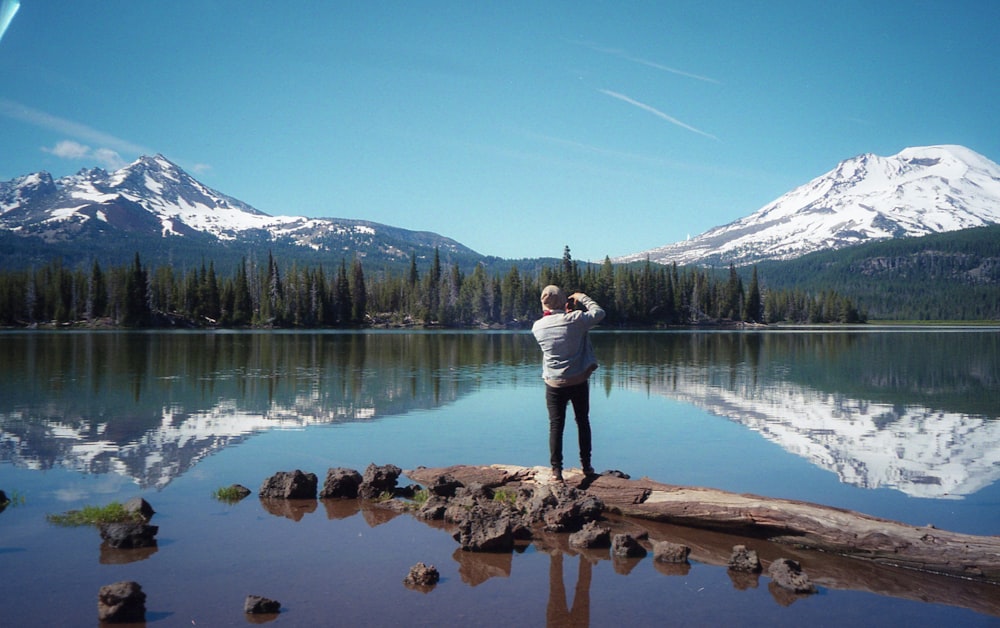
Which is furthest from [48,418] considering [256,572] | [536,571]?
[536,571]

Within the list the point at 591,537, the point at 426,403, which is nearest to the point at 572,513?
the point at 591,537

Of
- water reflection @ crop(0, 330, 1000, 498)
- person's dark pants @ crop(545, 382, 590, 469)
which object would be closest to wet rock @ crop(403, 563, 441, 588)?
person's dark pants @ crop(545, 382, 590, 469)

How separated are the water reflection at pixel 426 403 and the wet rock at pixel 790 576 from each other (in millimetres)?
5261

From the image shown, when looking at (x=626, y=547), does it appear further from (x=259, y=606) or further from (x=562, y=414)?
(x=259, y=606)

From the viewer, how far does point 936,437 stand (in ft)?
54.4

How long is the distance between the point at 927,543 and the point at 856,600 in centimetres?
143

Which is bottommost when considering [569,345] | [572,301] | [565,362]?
[565,362]

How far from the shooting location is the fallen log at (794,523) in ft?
24.6

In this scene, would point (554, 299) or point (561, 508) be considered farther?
point (554, 299)

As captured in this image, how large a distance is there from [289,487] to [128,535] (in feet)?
8.64

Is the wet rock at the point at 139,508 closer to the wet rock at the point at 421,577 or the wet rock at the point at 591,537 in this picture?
the wet rock at the point at 421,577

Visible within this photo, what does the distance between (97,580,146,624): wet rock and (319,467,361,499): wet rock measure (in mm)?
4563

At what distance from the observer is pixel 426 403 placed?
72.4 ft

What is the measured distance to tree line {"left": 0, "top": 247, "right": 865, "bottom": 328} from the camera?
132 meters
